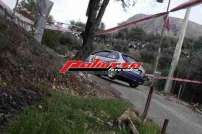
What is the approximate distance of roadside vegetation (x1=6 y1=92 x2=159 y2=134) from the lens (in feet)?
23.3

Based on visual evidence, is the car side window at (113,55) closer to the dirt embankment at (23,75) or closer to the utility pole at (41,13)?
the utility pole at (41,13)

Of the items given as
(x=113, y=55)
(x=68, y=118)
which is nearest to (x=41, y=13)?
(x=68, y=118)

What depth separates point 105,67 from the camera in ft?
27.0

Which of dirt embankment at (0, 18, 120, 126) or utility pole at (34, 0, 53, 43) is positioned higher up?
utility pole at (34, 0, 53, 43)

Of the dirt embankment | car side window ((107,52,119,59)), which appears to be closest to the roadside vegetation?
the dirt embankment

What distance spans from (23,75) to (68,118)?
2.14 metres

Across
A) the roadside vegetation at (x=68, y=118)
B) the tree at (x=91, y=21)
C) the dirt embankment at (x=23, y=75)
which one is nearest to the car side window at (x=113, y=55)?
the tree at (x=91, y=21)

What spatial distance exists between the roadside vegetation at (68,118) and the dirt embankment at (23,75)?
9.8 inches

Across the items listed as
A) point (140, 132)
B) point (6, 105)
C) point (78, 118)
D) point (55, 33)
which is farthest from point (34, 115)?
point (55, 33)

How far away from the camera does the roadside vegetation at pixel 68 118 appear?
7094 mm

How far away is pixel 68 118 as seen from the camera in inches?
324

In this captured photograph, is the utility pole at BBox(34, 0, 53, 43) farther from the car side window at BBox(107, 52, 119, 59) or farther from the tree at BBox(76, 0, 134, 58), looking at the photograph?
the car side window at BBox(107, 52, 119, 59)

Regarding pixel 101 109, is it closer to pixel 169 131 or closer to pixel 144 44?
pixel 169 131

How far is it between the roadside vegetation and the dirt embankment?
0.25 meters
